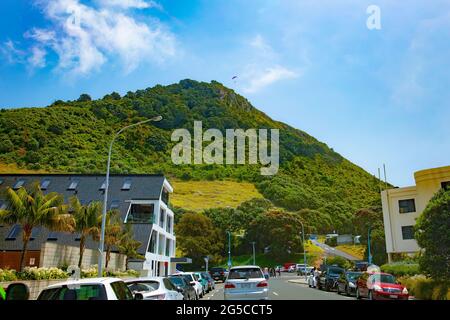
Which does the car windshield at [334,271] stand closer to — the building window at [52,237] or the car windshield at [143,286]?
the car windshield at [143,286]

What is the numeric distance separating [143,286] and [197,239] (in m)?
69.8

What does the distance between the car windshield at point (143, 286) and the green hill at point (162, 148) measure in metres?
93.1

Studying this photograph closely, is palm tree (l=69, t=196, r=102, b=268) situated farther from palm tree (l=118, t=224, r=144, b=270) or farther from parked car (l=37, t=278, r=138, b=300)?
parked car (l=37, t=278, r=138, b=300)

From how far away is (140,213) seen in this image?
1887 inches

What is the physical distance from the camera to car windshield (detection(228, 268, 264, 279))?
15859mm

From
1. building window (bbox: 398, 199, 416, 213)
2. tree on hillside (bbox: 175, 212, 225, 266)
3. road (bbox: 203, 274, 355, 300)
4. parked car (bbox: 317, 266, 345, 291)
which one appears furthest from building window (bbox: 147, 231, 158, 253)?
tree on hillside (bbox: 175, 212, 225, 266)

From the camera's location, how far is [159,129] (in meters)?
148

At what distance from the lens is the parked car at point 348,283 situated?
2571 cm

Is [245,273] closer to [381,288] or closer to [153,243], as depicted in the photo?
[381,288]

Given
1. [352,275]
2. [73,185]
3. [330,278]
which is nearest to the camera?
[352,275]

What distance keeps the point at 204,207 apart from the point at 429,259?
101482 mm

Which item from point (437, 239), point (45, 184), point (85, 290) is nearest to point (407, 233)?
point (437, 239)
